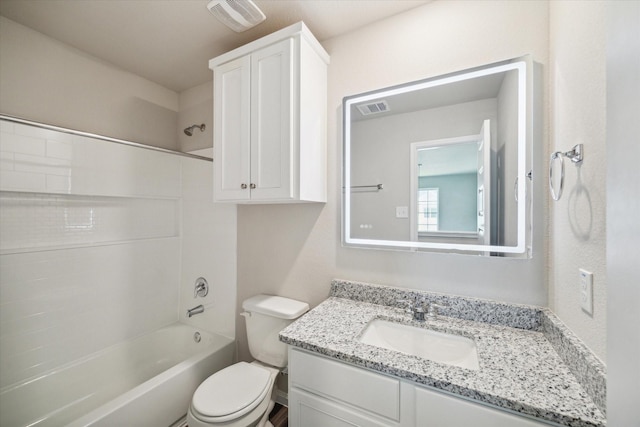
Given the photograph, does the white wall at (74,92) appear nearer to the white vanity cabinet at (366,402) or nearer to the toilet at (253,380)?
the toilet at (253,380)

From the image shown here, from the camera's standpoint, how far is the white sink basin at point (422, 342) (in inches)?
42.1

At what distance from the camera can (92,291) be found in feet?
5.85

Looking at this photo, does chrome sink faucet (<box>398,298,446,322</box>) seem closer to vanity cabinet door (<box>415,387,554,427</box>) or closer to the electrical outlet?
vanity cabinet door (<box>415,387,554,427</box>)

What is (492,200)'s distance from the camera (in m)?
1.19

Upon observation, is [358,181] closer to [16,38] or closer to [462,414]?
[462,414]

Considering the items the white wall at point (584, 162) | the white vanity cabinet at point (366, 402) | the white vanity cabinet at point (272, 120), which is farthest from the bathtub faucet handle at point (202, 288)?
the white wall at point (584, 162)

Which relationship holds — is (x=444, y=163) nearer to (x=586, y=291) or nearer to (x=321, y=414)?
(x=586, y=291)

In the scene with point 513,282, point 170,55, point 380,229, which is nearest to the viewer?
point 513,282

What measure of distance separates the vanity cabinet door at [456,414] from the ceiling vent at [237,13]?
5.98 feet

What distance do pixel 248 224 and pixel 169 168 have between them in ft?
3.12

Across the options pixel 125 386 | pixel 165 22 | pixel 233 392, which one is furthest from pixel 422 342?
pixel 165 22

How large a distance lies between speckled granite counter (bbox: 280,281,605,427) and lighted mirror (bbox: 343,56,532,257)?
28 cm

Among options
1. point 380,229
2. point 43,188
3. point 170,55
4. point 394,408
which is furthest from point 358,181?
point 43,188

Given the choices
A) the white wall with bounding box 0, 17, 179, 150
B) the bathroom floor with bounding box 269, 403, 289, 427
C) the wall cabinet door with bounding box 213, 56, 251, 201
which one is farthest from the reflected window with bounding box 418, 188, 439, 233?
the white wall with bounding box 0, 17, 179, 150
